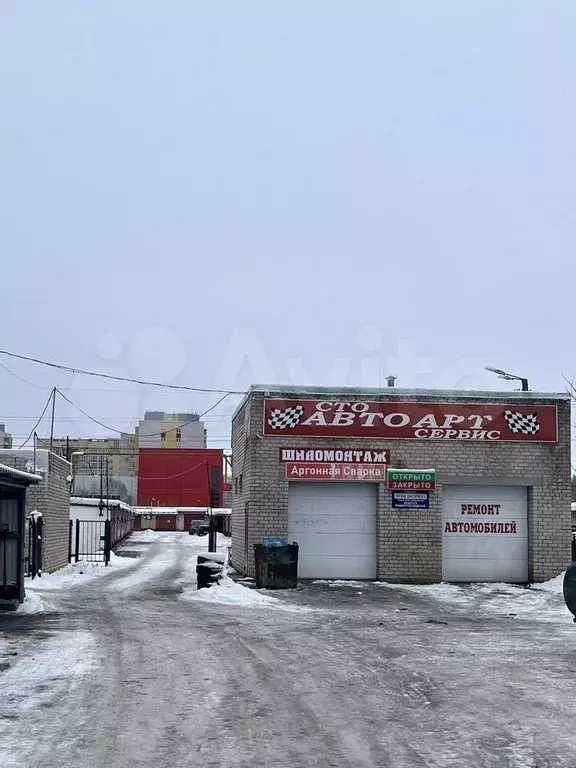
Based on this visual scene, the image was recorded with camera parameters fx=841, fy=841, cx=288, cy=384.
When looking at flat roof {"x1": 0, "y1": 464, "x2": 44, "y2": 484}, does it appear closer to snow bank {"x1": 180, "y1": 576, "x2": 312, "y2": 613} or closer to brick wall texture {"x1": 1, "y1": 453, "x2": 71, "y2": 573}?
snow bank {"x1": 180, "y1": 576, "x2": 312, "y2": 613}

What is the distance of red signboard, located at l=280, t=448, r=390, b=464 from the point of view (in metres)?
22.9

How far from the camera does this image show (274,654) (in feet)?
38.2

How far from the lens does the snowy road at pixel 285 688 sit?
6.91 meters

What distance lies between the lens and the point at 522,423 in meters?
23.4

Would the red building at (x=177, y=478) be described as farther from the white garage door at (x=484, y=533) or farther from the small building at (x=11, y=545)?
the small building at (x=11, y=545)

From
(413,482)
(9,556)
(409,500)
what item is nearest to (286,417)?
(413,482)

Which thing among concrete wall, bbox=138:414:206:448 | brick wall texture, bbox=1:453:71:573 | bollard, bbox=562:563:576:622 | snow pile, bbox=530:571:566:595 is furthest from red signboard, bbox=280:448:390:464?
concrete wall, bbox=138:414:206:448

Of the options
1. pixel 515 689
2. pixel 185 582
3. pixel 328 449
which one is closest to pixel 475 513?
pixel 328 449

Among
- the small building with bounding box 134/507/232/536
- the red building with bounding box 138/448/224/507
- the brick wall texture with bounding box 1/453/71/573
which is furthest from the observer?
the red building with bounding box 138/448/224/507

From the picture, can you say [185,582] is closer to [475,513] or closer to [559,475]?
[475,513]

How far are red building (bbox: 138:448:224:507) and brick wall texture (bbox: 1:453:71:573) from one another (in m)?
79.7

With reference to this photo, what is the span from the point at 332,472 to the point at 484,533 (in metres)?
4.58

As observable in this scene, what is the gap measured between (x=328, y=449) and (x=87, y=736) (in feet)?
52.5

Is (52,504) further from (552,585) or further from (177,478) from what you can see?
(177,478)
